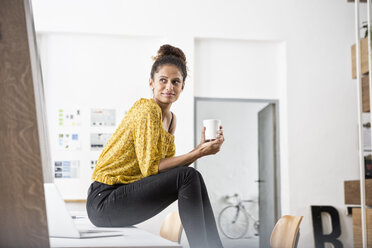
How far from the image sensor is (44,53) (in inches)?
185

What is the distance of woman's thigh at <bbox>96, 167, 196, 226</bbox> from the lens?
4.66 feet

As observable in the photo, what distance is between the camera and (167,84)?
5.93 feet

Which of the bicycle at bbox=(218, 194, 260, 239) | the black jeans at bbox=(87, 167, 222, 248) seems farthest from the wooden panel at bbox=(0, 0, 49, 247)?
the bicycle at bbox=(218, 194, 260, 239)

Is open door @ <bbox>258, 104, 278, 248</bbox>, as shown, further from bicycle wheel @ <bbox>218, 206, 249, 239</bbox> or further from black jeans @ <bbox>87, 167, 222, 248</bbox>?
black jeans @ <bbox>87, 167, 222, 248</bbox>

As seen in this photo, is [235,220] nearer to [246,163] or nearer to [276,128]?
[246,163]

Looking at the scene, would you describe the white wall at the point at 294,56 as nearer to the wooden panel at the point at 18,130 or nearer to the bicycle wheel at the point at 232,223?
the bicycle wheel at the point at 232,223

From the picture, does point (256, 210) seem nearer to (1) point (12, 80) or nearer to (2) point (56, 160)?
(2) point (56, 160)

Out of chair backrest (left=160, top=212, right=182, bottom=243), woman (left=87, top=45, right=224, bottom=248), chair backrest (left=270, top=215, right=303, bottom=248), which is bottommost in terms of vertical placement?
chair backrest (left=160, top=212, right=182, bottom=243)

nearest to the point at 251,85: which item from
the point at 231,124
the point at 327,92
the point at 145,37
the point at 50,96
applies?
the point at 231,124

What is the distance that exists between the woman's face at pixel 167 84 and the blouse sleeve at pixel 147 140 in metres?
0.24

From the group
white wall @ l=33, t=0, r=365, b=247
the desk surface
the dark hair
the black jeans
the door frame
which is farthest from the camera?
the door frame

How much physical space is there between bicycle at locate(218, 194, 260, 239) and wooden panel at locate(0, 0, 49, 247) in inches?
159

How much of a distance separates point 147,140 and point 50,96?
11.1 ft

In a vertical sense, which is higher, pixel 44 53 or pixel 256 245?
pixel 44 53
